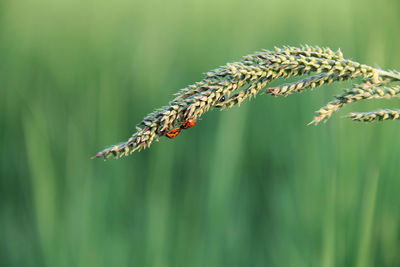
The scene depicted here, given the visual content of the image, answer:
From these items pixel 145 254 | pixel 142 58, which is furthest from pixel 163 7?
pixel 145 254

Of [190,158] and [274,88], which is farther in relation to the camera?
[190,158]

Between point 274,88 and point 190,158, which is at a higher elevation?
point 274,88

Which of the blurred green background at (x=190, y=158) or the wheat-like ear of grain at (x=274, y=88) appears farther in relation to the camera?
the blurred green background at (x=190, y=158)

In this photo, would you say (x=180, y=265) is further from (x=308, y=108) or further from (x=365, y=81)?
(x=365, y=81)

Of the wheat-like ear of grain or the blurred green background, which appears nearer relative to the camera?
the wheat-like ear of grain
